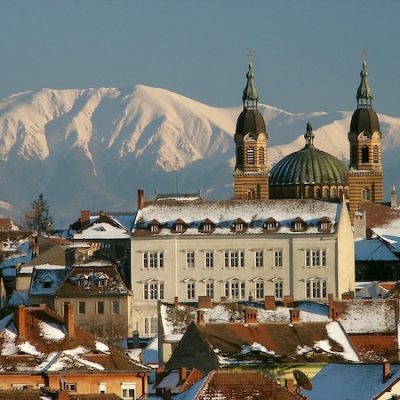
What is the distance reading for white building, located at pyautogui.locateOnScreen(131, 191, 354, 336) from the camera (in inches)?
5379

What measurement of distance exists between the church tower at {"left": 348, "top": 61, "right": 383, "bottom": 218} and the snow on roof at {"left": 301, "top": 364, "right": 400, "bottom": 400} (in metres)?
97.7

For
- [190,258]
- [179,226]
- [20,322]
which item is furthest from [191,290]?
[20,322]

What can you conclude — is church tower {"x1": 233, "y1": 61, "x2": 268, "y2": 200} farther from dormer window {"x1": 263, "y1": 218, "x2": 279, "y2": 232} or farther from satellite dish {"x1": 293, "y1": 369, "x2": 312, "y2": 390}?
satellite dish {"x1": 293, "y1": 369, "x2": 312, "y2": 390}

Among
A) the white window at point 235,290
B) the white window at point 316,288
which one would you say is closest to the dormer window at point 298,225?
the white window at point 316,288

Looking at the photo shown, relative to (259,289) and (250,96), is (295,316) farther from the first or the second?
(250,96)

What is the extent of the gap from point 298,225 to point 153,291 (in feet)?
30.0

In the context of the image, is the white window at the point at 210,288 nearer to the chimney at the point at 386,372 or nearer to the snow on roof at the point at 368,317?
the snow on roof at the point at 368,317

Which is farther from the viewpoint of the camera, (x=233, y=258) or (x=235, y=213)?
(x=235, y=213)

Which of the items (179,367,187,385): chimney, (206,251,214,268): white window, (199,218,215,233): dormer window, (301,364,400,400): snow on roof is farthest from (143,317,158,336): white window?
(301,364,400,400): snow on roof

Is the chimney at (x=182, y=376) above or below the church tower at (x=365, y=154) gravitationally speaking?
below

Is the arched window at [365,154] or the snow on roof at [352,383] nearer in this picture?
the snow on roof at [352,383]

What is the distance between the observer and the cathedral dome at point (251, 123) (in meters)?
184

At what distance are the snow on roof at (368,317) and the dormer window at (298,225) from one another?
3276 centimetres

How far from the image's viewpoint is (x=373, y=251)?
502 feet
